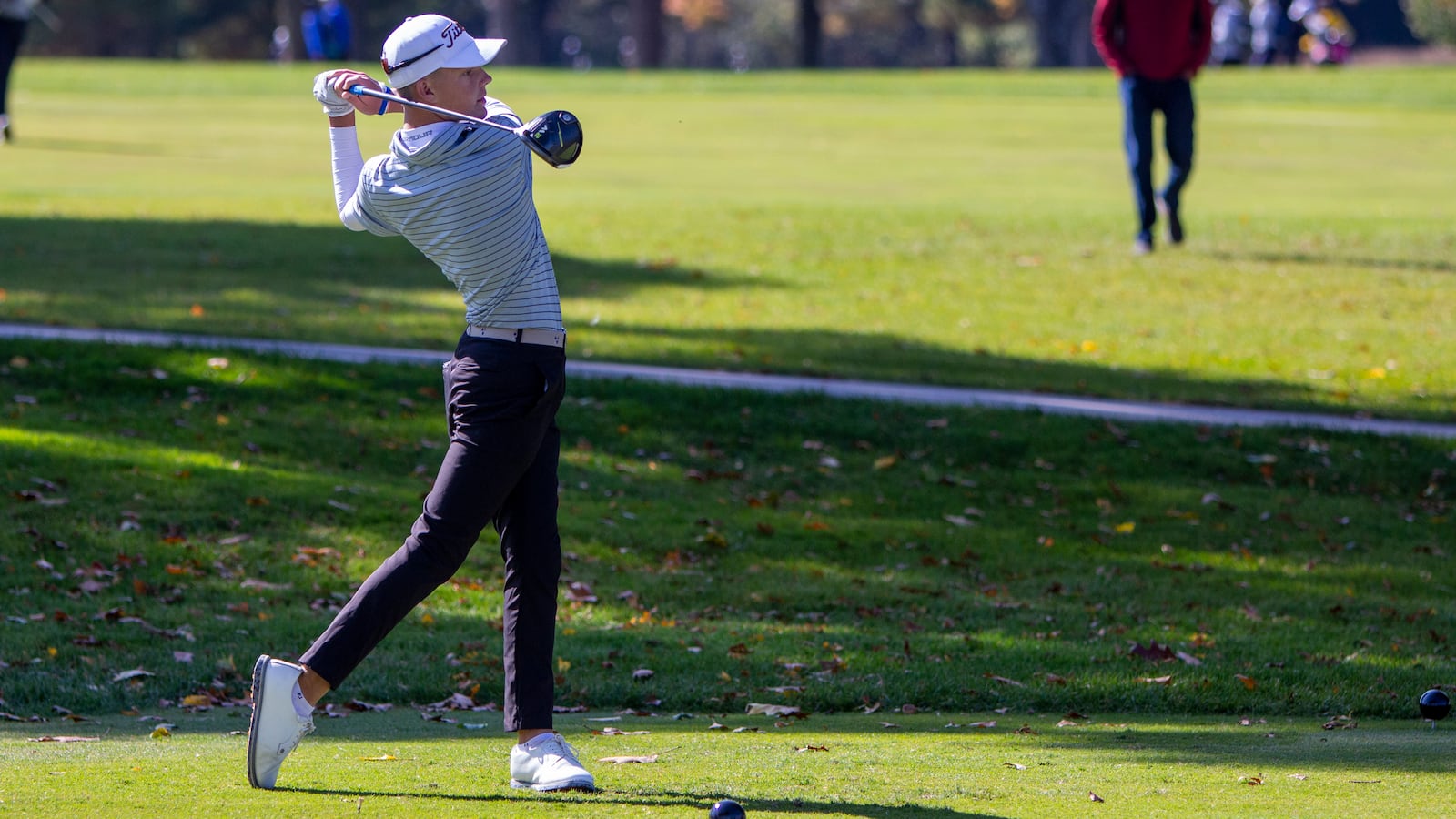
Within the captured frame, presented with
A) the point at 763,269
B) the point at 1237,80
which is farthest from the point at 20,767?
the point at 1237,80

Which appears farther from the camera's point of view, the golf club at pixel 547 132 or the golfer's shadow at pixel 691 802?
the golf club at pixel 547 132

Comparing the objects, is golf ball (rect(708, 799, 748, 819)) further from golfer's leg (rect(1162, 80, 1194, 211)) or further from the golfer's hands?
golfer's leg (rect(1162, 80, 1194, 211))

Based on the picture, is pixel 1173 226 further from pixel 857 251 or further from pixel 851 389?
pixel 851 389

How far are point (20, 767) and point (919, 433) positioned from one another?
6.41 m

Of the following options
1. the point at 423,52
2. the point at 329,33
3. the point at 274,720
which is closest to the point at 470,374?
the point at 423,52

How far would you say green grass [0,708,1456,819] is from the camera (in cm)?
436

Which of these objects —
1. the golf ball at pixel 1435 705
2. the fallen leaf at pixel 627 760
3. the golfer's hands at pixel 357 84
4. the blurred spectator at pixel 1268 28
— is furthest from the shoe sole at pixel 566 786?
the blurred spectator at pixel 1268 28

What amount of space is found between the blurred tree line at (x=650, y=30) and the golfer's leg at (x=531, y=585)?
51.3 m

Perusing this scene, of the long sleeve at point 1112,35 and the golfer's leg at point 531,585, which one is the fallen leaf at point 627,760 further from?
the long sleeve at point 1112,35

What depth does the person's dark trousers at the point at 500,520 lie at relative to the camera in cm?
462

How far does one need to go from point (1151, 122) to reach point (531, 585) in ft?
39.0

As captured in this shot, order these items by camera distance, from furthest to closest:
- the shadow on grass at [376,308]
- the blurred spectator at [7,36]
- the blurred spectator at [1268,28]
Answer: the blurred spectator at [1268,28] → the blurred spectator at [7,36] → the shadow on grass at [376,308]

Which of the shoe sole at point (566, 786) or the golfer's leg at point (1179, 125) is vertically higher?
the golfer's leg at point (1179, 125)

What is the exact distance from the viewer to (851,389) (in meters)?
11.3
